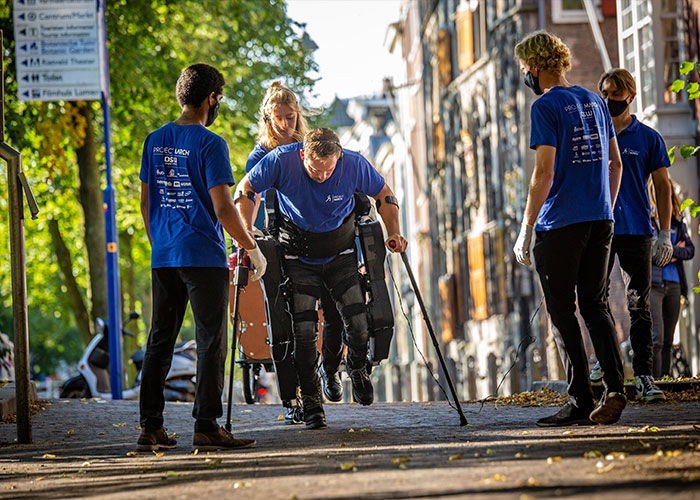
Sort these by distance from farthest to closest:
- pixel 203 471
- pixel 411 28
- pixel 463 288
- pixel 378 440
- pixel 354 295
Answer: pixel 411 28 → pixel 463 288 → pixel 354 295 → pixel 378 440 → pixel 203 471

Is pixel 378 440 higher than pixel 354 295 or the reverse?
the reverse

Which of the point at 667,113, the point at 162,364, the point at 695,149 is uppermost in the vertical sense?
the point at 667,113

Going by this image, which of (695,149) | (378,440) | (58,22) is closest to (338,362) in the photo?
(378,440)

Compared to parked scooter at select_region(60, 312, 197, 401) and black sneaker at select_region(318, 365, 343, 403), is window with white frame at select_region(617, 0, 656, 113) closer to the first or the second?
parked scooter at select_region(60, 312, 197, 401)

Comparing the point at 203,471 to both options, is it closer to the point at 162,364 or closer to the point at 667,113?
the point at 162,364

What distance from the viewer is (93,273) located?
23812 mm

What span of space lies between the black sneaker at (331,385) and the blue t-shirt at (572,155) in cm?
224

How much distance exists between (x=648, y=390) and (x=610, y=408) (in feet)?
6.35

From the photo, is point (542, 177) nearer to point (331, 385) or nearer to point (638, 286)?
point (638, 286)

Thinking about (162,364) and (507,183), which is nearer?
(162,364)

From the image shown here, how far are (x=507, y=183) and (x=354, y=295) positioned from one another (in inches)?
942

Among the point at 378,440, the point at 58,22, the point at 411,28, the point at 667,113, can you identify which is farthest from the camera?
the point at 411,28

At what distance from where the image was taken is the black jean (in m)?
11.8

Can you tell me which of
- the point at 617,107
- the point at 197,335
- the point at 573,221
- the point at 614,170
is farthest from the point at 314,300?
the point at 617,107
